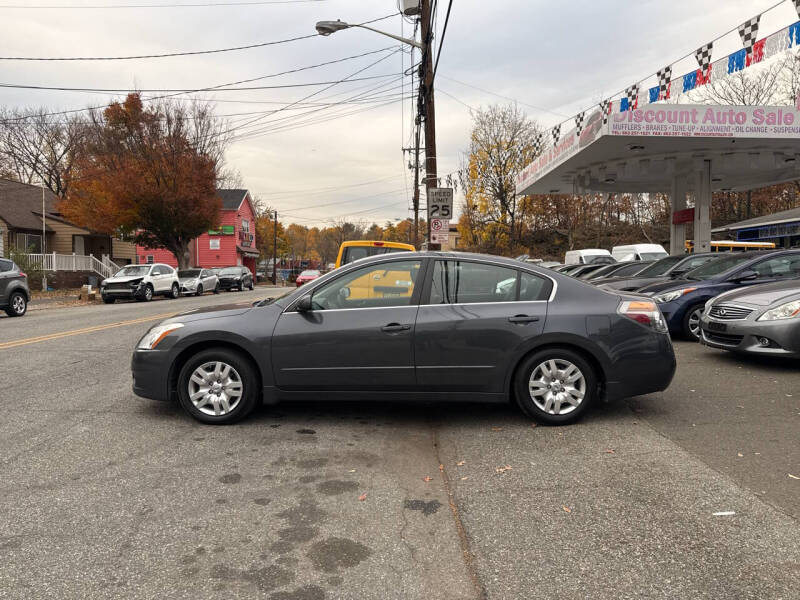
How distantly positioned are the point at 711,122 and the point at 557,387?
14.2 metres

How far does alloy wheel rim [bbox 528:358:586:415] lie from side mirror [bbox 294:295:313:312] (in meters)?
2.03

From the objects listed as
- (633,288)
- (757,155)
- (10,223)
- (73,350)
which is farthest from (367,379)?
(10,223)

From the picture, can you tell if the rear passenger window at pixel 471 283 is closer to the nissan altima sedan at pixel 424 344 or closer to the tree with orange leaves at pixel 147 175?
the nissan altima sedan at pixel 424 344

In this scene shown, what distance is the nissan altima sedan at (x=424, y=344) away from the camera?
4859 mm

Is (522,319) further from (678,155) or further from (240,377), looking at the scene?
(678,155)

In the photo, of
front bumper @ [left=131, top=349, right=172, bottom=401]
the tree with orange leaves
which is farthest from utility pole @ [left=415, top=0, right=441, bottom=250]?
the tree with orange leaves

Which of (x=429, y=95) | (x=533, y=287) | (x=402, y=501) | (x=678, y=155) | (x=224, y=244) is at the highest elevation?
(x=429, y=95)

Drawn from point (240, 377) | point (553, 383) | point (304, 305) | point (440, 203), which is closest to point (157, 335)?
point (240, 377)

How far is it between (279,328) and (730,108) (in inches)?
618

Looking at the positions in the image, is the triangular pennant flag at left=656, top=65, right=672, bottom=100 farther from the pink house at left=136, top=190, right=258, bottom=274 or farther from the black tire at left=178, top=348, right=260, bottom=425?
the pink house at left=136, top=190, right=258, bottom=274

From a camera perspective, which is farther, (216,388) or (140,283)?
(140,283)

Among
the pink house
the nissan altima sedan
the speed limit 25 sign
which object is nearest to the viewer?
the nissan altima sedan

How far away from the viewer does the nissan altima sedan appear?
4.86 metres

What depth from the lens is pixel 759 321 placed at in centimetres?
695
